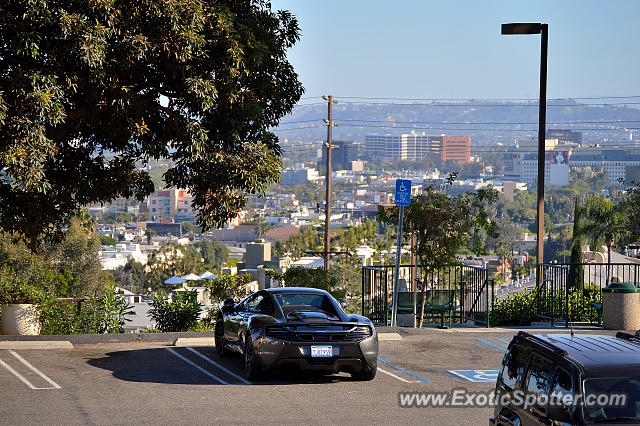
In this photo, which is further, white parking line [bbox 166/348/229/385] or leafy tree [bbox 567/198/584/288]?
leafy tree [bbox 567/198/584/288]

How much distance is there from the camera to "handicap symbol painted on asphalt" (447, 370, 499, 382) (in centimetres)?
1296

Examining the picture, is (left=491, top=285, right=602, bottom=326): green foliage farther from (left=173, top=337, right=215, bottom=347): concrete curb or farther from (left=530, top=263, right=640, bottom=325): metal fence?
(left=173, top=337, right=215, bottom=347): concrete curb

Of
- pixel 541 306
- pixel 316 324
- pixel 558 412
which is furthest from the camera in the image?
pixel 541 306

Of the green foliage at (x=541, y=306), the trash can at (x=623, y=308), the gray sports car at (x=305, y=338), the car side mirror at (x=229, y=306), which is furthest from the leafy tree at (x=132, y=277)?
the gray sports car at (x=305, y=338)

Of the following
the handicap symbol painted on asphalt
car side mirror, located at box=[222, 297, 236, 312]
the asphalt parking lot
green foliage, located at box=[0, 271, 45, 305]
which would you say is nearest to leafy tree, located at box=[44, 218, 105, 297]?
green foliage, located at box=[0, 271, 45, 305]

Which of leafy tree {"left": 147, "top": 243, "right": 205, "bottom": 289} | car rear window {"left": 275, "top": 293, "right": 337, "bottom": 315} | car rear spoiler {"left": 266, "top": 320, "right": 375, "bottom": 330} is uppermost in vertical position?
car rear window {"left": 275, "top": 293, "right": 337, "bottom": 315}

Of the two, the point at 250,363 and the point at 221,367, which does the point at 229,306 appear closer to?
the point at 221,367

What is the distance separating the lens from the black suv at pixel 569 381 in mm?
6465

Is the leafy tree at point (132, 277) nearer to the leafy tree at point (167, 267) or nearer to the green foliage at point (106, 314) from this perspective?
the leafy tree at point (167, 267)

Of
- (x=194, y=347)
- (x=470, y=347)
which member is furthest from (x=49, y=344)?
(x=470, y=347)

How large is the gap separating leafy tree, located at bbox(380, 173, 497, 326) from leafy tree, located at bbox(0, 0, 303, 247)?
15.3 feet

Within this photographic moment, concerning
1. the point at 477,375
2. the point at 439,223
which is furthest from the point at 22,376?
the point at 439,223

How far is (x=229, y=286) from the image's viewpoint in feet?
76.4
